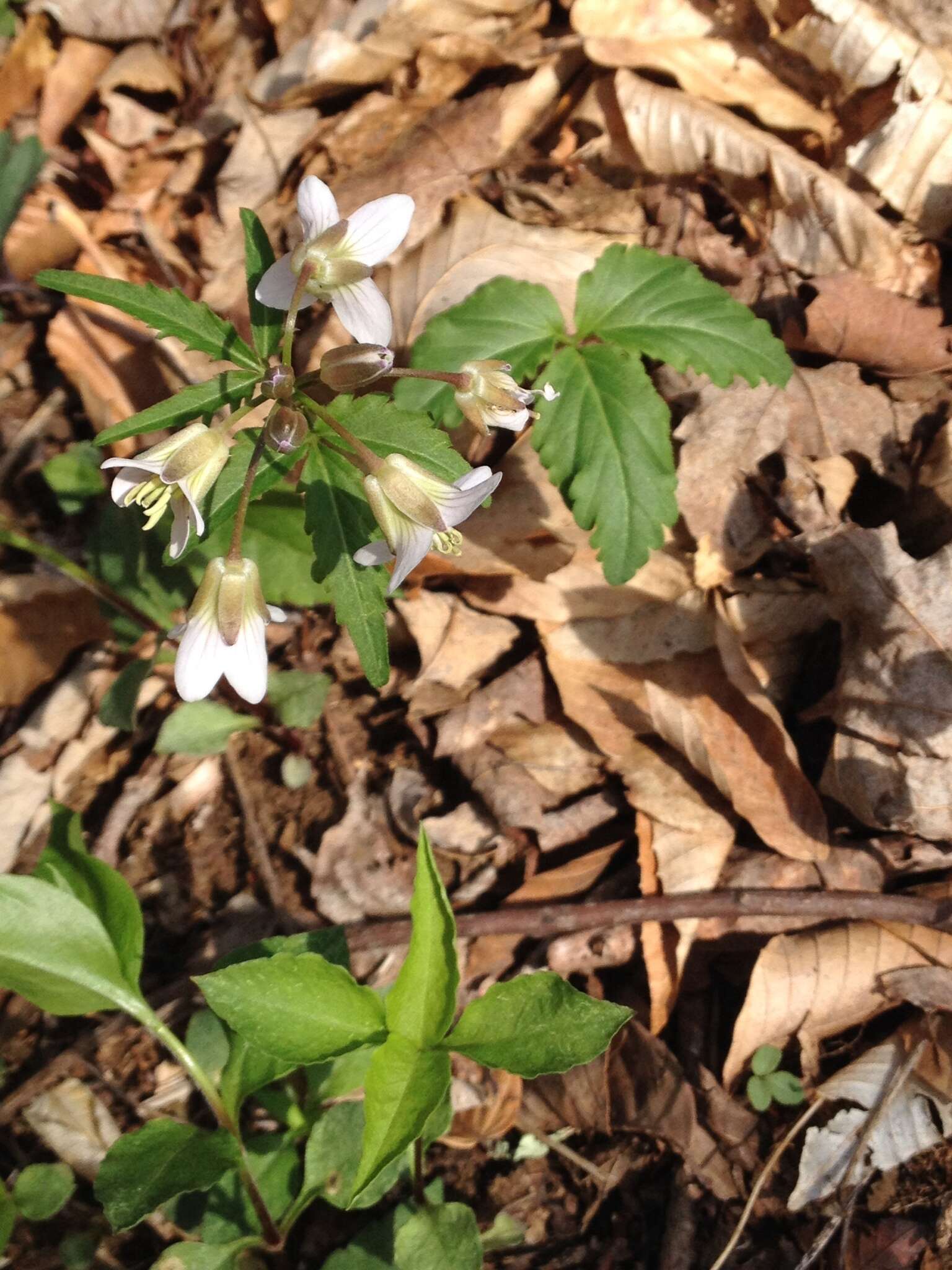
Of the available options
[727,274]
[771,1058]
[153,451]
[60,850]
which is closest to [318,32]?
[727,274]

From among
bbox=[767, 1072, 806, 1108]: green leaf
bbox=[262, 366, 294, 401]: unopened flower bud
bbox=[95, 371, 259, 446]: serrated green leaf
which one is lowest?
bbox=[767, 1072, 806, 1108]: green leaf

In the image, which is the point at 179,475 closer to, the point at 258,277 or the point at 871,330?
the point at 258,277

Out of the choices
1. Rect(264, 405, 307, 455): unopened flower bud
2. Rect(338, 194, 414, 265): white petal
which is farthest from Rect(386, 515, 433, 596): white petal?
Rect(338, 194, 414, 265): white petal

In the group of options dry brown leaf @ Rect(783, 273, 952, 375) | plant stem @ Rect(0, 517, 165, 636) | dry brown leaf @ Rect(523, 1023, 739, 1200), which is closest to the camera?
dry brown leaf @ Rect(523, 1023, 739, 1200)

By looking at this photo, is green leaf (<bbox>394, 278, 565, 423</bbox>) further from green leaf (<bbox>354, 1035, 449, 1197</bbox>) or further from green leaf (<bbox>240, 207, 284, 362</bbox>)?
green leaf (<bbox>354, 1035, 449, 1197</bbox>)

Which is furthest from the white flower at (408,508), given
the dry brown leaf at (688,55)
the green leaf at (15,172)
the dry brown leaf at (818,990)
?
the green leaf at (15,172)

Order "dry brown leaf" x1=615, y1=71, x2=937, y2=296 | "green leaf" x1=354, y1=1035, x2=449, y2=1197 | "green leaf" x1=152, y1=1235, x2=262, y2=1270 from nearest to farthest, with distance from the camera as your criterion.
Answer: "green leaf" x1=354, y1=1035, x2=449, y2=1197 → "green leaf" x1=152, y1=1235, x2=262, y2=1270 → "dry brown leaf" x1=615, y1=71, x2=937, y2=296

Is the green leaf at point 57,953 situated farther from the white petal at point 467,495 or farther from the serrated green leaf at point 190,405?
the white petal at point 467,495
